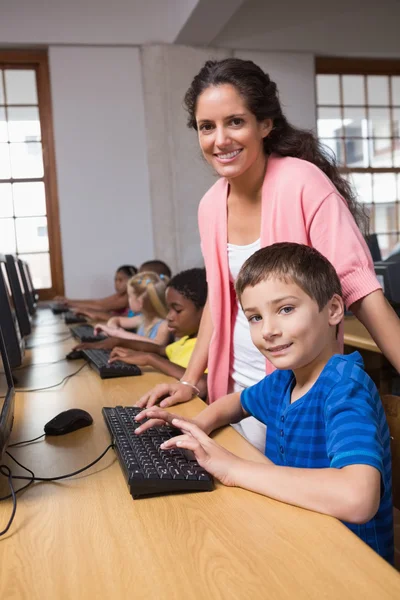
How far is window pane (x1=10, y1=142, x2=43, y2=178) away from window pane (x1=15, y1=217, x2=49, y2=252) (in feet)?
1.40

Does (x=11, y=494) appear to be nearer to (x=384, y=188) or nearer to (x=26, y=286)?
(x=26, y=286)

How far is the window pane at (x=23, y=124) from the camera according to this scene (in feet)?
20.2

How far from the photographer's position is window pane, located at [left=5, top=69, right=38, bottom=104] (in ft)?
20.0

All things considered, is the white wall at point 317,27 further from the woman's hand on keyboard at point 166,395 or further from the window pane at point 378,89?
the woman's hand on keyboard at point 166,395

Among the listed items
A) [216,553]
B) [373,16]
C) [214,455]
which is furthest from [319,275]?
[373,16]

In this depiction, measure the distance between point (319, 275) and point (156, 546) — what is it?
549mm

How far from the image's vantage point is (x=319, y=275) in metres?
1.17

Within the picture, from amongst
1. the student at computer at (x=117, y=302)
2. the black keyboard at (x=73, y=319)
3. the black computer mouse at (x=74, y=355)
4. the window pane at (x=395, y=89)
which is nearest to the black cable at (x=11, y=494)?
the black computer mouse at (x=74, y=355)

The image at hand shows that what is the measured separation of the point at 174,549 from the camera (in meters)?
0.84

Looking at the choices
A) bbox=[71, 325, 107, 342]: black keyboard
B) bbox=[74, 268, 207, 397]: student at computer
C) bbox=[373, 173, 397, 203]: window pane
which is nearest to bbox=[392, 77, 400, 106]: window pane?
bbox=[373, 173, 397, 203]: window pane

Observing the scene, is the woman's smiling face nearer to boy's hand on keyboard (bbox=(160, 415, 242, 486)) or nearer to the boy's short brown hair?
the boy's short brown hair

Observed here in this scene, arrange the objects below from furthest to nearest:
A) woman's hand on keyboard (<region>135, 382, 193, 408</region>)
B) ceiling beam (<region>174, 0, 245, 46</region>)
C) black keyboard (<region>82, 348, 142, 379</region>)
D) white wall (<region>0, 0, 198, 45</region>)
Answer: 1. white wall (<region>0, 0, 198, 45</region>)
2. ceiling beam (<region>174, 0, 245, 46</region>)
3. black keyboard (<region>82, 348, 142, 379</region>)
4. woman's hand on keyboard (<region>135, 382, 193, 408</region>)

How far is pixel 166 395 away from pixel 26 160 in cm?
508

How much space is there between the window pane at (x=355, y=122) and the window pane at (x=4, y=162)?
361 centimetres
